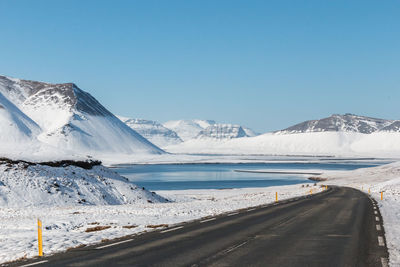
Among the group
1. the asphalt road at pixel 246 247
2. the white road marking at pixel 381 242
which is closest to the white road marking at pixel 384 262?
the asphalt road at pixel 246 247

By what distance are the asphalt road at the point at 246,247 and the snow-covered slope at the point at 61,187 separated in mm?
25701

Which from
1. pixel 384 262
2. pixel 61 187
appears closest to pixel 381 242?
pixel 384 262

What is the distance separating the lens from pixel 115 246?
50.7 feet

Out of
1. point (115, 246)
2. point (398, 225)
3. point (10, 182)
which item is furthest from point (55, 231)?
point (10, 182)

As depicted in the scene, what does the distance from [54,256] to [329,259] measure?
7.85m

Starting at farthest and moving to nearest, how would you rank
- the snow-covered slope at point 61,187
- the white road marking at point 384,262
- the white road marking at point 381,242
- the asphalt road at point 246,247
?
the snow-covered slope at point 61,187 < the white road marking at point 381,242 < the asphalt road at point 246,247 < the white road marking at point 384,262

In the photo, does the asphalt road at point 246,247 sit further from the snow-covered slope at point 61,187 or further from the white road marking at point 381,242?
Result: the snow-covered slope at point 61,187

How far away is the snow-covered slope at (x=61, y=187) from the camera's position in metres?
43.5

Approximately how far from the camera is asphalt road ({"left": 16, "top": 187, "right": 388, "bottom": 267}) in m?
12.7

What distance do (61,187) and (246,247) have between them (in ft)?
117

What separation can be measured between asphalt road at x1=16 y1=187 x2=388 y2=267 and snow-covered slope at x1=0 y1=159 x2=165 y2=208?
84.3ft

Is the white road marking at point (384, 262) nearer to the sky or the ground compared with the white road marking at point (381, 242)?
nearer to the sky

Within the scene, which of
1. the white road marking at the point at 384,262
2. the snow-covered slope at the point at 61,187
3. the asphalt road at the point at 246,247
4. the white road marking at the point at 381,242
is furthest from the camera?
the snow-covered slope at the point at 61,187

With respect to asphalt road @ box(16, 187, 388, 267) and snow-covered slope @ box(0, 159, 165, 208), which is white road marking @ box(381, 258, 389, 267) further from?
snow-covered slope @ box(0, 159, 165, 208)
